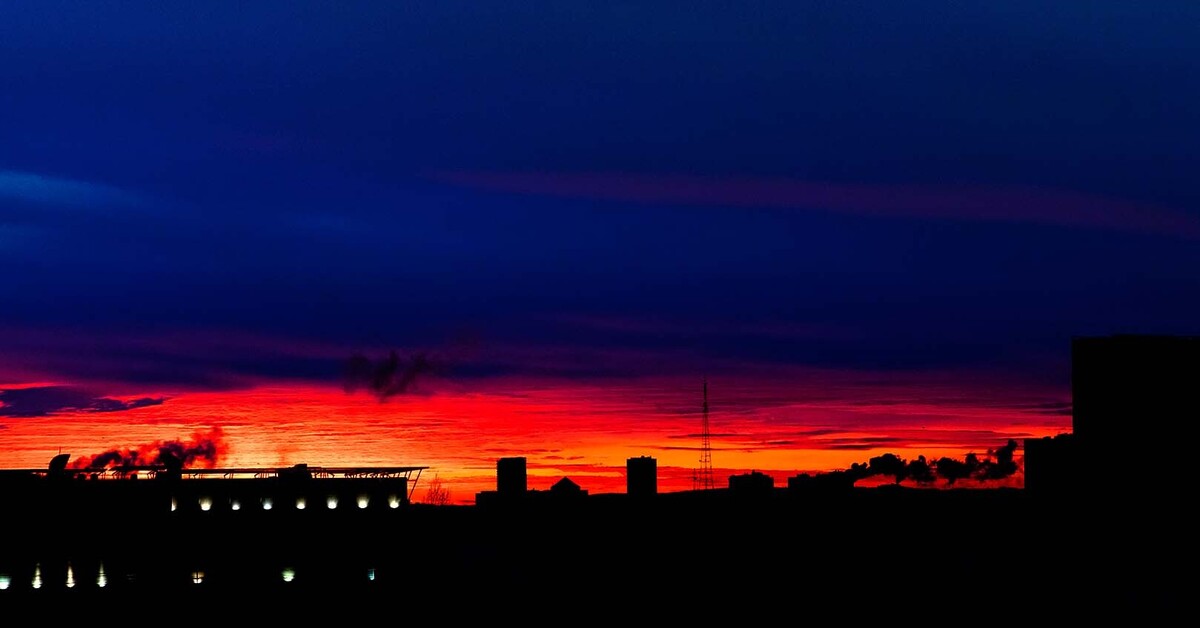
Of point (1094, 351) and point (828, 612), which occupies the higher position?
point (1094, 351)

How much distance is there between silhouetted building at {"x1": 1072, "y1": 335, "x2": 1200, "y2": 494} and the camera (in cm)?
17125

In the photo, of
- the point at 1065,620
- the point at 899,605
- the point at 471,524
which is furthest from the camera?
the point at 471,524

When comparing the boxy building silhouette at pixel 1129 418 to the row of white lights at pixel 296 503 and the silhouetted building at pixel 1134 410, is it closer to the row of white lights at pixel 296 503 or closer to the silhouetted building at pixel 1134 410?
the silhouetted building at pixel 1134 410

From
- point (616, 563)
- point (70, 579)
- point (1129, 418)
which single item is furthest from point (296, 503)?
point (1129, 418)

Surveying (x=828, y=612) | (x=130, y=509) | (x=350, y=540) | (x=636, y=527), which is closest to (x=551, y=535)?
(x=636, y=527)

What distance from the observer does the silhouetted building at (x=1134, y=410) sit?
562ft

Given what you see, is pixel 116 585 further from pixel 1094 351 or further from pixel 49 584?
pixel 1094 351

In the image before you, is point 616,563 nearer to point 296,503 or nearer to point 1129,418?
point 296,503

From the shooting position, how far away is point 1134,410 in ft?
561

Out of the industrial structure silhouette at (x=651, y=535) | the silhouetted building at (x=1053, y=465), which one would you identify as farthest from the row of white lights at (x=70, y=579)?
the silhouetted building at (x=1053, y=465)

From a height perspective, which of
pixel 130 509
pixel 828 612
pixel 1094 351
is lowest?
pixel 828 612

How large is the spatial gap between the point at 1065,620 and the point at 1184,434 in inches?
1909

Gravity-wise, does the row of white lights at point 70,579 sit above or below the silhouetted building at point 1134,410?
below

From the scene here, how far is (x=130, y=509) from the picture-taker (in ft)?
519
